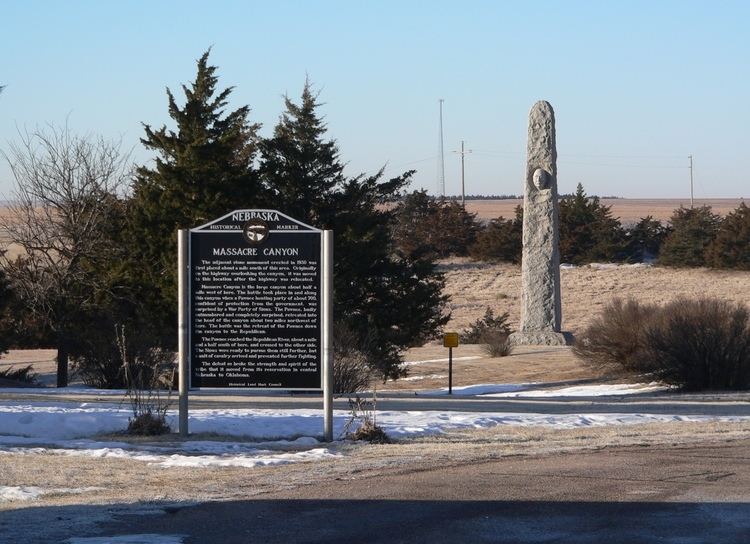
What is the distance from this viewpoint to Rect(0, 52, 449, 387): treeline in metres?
27.2

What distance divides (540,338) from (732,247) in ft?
97.1

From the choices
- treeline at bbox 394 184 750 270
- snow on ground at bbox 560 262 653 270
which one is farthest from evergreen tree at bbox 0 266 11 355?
snow on ground at bbox 560 262 653 270

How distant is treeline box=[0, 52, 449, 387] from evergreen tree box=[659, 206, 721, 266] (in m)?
33.3

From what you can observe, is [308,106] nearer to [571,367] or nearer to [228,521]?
[571,367]

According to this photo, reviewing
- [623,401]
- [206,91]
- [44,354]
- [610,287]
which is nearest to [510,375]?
[623,401]

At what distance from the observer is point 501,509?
8.40 metres

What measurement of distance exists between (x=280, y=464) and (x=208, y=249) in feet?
8.84

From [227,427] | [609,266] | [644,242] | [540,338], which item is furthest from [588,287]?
[227,427]

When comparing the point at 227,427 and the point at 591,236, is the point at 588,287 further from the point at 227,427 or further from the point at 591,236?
the point at 227,427

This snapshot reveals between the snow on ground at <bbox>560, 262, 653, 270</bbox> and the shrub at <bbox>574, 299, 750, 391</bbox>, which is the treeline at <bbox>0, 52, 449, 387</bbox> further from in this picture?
the snow on ground at <bbox>560, 262, 653, 270</bbox>

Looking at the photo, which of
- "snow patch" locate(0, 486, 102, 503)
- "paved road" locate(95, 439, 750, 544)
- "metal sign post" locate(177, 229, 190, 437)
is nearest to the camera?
"paved road" locate(95, 439, 750, 544)

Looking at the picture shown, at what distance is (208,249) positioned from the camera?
39.9 ft

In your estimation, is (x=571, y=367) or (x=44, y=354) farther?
(x=44, y=354)

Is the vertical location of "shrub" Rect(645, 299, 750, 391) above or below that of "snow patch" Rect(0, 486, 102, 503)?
above
